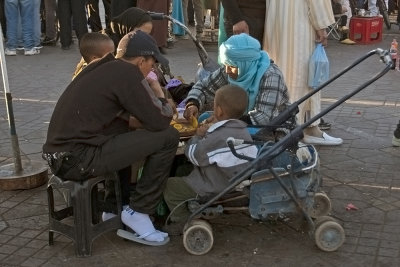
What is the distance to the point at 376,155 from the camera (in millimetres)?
5934

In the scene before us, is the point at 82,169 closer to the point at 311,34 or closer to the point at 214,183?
the point at 214,183

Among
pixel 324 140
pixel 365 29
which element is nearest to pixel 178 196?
pixel 324 140

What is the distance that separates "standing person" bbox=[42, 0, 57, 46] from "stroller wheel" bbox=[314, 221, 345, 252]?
913 centimetres

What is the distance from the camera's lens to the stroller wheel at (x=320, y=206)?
173 inches

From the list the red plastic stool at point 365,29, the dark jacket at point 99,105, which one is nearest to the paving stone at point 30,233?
the dark jacket at point 99,105

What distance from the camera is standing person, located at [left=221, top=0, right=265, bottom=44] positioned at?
5.86 m

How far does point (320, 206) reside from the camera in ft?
14.6

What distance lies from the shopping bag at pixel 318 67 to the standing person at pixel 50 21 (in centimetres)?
723

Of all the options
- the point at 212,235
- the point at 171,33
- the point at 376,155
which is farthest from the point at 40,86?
the point at 212,235

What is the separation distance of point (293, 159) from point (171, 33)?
8793mm

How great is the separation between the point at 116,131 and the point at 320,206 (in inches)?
56.8

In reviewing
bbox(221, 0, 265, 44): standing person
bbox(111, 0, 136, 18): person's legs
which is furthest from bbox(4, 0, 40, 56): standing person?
bbox(221, 0, 265, 44): standing person

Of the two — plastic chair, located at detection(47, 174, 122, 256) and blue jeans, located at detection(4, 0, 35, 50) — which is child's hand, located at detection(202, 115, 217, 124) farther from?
blue jeans, located at detection(4, 0, 35, 50)

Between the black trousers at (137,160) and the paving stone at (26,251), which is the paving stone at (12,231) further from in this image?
the black trousers at (137,160)
